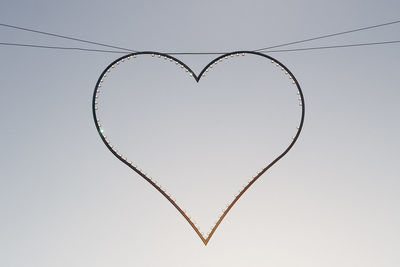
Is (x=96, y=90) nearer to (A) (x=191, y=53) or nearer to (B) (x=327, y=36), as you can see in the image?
(A) (x=191, y=53)

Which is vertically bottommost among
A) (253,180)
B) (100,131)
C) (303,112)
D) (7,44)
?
(253,180)

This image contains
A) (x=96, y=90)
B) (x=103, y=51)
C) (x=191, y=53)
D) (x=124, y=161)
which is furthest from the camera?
(x=103, y=51)

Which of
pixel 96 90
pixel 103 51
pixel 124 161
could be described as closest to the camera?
pixel 96 90

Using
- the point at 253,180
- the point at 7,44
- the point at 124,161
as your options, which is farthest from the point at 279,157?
the point at 7,44

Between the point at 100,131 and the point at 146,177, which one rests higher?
the point at 100,131

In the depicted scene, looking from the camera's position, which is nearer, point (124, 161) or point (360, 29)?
point (124, 161)

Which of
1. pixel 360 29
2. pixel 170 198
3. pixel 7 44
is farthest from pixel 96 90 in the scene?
pixel 360 29

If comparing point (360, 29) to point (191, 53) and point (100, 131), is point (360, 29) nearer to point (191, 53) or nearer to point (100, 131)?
point (191, 53)

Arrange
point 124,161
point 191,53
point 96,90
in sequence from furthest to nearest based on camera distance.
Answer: point 191,53 < point 124,161 < point 96,90

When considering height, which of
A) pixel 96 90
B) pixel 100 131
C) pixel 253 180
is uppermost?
pixel 96 90
